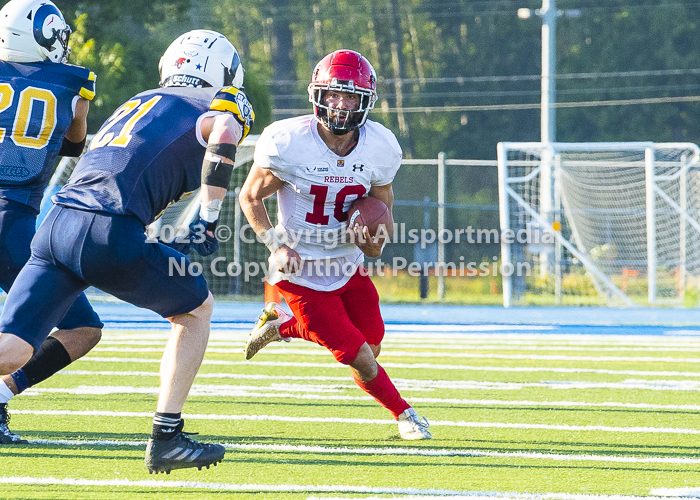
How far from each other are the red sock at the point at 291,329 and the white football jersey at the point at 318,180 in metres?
0.47

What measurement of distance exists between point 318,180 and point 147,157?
1.16m

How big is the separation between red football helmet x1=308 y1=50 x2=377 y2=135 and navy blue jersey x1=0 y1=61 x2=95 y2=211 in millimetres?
963

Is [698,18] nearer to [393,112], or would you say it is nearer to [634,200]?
[393,112]

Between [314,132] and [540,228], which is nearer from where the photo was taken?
[314,132]

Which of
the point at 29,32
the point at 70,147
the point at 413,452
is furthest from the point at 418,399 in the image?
the point at 29,32

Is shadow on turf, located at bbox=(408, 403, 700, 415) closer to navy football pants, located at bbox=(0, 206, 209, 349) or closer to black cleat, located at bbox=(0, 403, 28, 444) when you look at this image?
black cleat, located at bbox=(0, 403, 28, 444)

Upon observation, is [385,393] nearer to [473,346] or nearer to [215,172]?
[215,172]

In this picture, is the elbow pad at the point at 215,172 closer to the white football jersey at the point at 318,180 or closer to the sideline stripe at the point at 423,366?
the white football jersey at the point at 318,180

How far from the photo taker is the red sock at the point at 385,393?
14.8 feet

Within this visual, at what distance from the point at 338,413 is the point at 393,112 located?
1100 inches

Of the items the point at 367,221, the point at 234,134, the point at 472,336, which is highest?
Answer: the point at 234,134

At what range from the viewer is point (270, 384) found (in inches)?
240

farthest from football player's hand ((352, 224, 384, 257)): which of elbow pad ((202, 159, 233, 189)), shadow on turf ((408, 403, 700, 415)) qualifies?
shadow on turf ((408, 403, 700, 415))

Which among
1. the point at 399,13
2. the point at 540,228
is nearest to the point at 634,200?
the point at 540,228
